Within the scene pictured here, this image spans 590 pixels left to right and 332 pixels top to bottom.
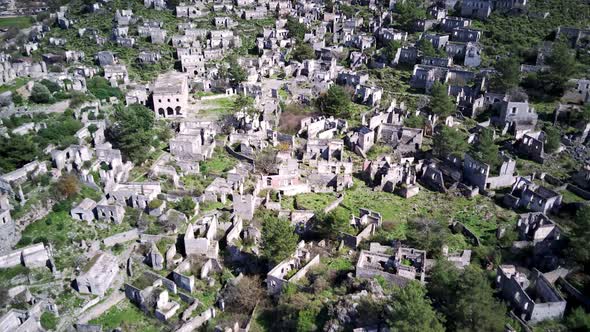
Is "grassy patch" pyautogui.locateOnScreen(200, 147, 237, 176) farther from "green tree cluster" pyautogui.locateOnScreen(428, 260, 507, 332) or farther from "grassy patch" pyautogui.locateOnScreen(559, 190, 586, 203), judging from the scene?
"grassy patch" pyautogui.locateOnScreen(559, 190, 586, 203)

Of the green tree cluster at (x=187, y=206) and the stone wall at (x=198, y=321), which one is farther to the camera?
the green tree cluster at (x=187, y=206)

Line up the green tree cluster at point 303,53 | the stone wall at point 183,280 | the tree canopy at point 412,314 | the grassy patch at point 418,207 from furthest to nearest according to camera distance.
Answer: the green tree cluster at point 303,53, the grassy patch at point 418,207, the stone wall at point 183,280, the tree canopy at point 412,314

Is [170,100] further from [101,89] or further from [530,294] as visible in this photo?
[530,294]

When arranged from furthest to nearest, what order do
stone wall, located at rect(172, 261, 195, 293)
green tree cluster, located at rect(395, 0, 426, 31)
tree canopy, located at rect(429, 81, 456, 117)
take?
green tree cluster, located at rect(395, 0, 426, 31)
tree canopy, located at rect(429, 81, 456, 117)
stone wall, located at rect(172, 261, 195, 293)

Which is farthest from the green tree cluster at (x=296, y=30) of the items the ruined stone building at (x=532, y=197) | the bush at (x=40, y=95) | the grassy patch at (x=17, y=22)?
the grassy patch at (x=17, y=22)

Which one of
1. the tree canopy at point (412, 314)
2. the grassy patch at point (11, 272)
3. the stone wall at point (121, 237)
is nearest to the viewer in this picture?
the tree canopy at point (412, 314)

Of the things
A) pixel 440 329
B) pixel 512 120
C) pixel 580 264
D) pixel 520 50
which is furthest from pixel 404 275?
pixel 520 50

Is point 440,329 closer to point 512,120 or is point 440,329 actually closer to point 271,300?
point 271,300

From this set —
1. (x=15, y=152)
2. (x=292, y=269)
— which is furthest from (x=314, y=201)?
(x=15, y=152)

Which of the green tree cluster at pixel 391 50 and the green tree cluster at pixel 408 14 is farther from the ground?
the green tree cluster at pixel 408 14

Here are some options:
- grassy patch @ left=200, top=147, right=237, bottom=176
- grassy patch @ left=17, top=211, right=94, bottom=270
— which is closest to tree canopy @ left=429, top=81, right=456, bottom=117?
grassy patch @ left=200, top=147, right=237, bottom=176

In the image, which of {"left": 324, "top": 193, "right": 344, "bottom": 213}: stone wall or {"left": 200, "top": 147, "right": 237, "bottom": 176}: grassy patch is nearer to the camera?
{"left": 324, "top": 193, "right": 344, "bottom": 213}: stone wall

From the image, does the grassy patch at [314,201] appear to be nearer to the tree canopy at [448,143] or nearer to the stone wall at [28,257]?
the tree canopy at [448,143]
